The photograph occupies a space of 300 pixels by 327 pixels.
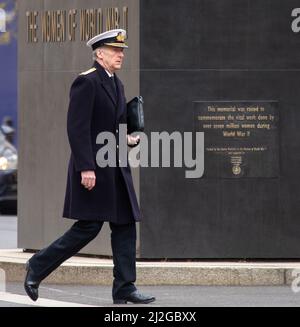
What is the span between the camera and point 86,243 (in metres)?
8.93

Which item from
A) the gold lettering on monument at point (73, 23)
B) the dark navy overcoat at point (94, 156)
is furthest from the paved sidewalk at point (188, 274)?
the gold lettering on monument at point (73, 23)

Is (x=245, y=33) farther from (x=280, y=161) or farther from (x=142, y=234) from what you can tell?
(x=142, y=234)

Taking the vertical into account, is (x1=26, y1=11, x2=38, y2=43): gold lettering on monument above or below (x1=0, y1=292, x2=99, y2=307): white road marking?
above

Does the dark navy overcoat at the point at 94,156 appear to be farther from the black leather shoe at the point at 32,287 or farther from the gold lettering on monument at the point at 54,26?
the gold lettering on monument at the point at 54,26

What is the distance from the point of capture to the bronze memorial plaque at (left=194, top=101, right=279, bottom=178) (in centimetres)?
1103

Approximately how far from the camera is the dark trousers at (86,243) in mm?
8867

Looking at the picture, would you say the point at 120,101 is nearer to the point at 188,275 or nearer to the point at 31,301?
the point at 31,301

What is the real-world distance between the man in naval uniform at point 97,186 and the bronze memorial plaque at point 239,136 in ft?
6.44

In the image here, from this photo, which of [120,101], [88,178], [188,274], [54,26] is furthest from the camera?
[54,26]

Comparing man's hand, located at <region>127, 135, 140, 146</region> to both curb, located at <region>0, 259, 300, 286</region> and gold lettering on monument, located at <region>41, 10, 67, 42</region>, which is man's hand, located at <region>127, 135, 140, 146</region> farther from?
gold lettering on monument, located at <region>41, 10, 67, 42</region>

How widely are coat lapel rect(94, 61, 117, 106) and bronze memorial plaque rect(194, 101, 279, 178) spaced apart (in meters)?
2.02

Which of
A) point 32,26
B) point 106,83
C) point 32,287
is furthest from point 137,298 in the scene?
point 32,26

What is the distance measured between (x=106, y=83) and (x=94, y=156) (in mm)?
544

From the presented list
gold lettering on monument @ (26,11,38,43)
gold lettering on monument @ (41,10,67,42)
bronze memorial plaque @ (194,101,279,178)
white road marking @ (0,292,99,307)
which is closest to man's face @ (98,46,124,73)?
white road marking @ (0,292,99,307)
